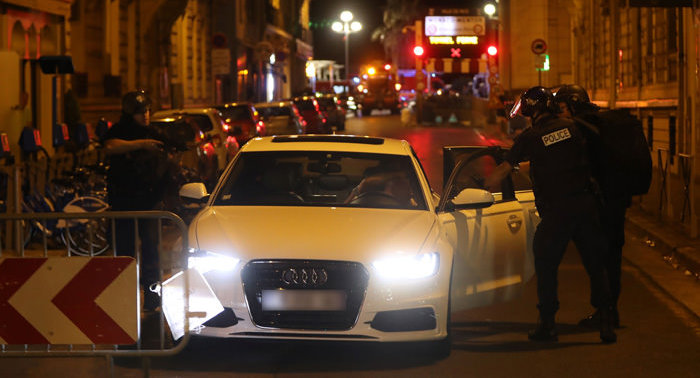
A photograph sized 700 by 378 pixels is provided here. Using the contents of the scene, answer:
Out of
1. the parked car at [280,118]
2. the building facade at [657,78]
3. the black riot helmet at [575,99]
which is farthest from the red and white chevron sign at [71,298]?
the parked car at [280,118]

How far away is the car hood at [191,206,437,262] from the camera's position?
745cm

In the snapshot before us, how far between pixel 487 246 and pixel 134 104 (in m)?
3.13

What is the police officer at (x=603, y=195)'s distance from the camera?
28.9ft

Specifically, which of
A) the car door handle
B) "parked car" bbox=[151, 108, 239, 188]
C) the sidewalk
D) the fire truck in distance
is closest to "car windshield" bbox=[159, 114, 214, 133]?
"parked car" bbox=[151, 108, 239, 188]

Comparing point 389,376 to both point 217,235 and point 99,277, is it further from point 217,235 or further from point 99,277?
point 99,277

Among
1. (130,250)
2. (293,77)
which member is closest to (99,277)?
(130,250)

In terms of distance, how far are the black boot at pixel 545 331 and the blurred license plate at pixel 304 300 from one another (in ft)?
5.84


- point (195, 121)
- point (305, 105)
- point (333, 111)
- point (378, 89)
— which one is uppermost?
point (378, 89)

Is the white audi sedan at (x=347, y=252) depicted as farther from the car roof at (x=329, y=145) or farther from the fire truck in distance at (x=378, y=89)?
the fire truck in distance at (x=378, y=89)

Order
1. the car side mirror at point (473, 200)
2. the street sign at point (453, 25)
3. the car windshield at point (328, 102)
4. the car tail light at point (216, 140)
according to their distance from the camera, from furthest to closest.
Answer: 1. the street sign at point (453, 25)
2. the car windshield at point (328, 102)
3. the car tail light at point (216, 140)
4. the car side mirror at point (473, 200)

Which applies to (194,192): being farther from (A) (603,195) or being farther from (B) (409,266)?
(A) (603,195)

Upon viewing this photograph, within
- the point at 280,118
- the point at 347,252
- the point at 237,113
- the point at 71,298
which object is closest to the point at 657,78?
the point at 237,113

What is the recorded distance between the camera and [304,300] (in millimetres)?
7359

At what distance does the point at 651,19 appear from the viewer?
96.5 feet
